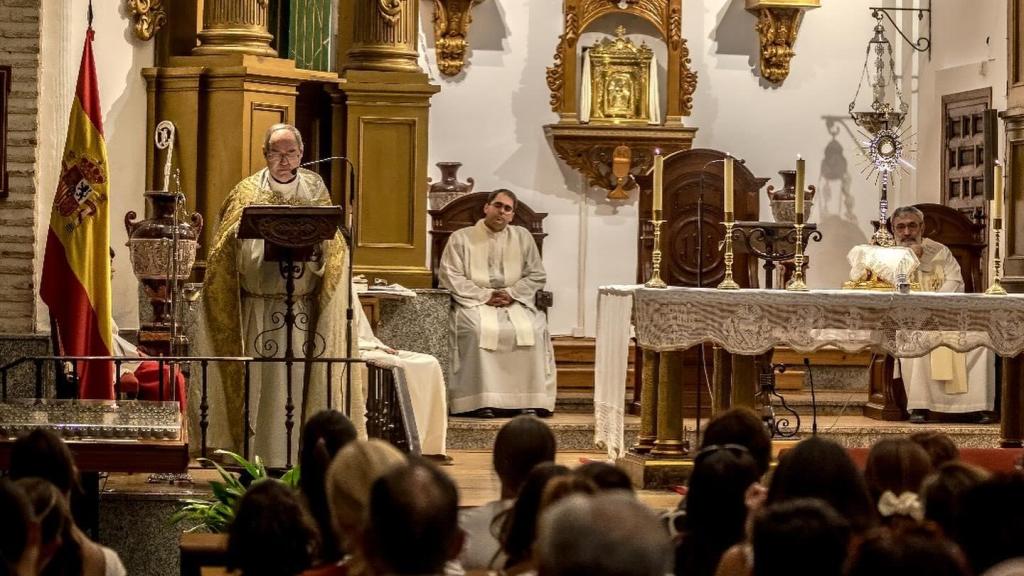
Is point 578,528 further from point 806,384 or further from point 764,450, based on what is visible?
point 806,384

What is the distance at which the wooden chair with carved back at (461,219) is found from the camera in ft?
40.5

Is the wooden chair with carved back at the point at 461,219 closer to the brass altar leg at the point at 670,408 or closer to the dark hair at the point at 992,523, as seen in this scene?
the brass altar leg at the point at 670,408

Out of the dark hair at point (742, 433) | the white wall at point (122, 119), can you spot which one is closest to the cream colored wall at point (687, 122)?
the white wall at point (122, 119)

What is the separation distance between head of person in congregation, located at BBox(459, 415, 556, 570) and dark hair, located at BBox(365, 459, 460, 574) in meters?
1.46

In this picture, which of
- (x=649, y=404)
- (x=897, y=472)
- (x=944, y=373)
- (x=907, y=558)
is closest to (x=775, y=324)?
(x=649, y=404)

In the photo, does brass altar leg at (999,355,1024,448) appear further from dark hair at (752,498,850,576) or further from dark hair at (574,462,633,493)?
dark hair at (752,498,850,576)

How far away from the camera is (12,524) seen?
11.7ft

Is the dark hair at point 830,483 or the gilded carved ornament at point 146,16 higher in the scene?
the gilded carved ornament at point 146,16

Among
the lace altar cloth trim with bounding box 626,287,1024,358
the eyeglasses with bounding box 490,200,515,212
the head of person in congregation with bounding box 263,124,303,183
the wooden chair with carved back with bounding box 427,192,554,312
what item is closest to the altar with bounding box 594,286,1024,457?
the lace altar cloth trim with bounding box 626,287,1024,358

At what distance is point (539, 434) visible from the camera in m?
4.57

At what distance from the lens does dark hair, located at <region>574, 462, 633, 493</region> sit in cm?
416

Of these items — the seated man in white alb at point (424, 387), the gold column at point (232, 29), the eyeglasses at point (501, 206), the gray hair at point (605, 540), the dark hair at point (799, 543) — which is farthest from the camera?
the eyeglasses at point (501, 206)

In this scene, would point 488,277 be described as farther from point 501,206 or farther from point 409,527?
point 409,527

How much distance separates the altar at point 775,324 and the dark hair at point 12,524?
559 centimetres
